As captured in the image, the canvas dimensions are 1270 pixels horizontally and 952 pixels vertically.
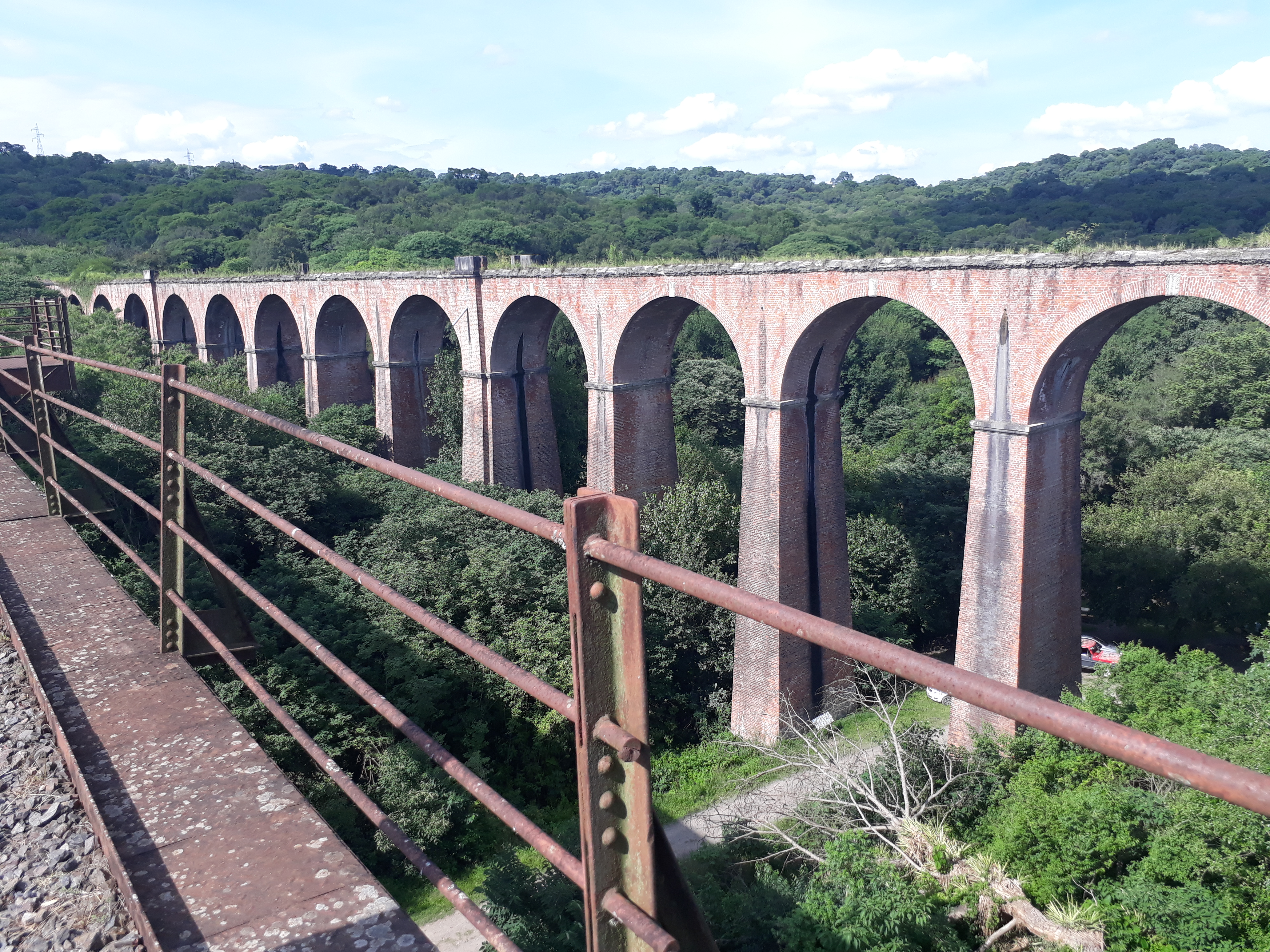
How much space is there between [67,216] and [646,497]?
59426mm

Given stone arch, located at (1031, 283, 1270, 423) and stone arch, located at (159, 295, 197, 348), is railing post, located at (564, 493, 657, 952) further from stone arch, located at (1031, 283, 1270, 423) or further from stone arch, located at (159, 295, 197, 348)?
stone arch, located at (159, 295, 197, 348)

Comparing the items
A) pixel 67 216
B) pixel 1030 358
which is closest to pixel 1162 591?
pixel 1030 358

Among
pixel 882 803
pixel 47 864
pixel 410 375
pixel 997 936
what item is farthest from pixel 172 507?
pixel 410 375

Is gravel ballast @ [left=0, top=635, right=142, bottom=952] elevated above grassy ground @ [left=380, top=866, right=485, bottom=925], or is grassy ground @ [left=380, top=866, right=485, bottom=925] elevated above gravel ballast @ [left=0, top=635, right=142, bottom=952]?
gravel ballast @ [left=0, top=635, right=142, bottom=952]

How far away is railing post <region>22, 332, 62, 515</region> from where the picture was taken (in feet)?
17.4

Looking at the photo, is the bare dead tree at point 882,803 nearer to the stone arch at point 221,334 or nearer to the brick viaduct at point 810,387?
the brick viaduct at point 810,387

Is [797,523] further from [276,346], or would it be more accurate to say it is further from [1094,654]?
[276,346]

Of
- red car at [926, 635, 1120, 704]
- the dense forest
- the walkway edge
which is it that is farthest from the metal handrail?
red car at [926, 635, 1120, 704]

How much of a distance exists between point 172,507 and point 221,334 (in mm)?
32686

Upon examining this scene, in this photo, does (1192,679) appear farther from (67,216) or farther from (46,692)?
(67,216)

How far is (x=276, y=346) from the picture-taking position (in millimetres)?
30328

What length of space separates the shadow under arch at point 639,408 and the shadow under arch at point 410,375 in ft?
25.7

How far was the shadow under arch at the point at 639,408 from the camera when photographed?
17969mm

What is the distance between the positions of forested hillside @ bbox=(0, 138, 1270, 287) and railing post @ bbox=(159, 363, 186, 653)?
110ft
